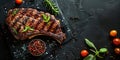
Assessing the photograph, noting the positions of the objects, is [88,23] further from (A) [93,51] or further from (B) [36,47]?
(B) [36,47]

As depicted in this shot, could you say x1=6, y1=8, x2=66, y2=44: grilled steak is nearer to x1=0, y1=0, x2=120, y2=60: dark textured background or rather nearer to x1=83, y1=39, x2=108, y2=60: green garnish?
x1=0, y1=0, x2=120, y2=60: dark textured background

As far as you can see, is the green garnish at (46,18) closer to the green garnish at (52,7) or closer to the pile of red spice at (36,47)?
the green garnish at (52,7)

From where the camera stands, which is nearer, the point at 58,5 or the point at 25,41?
the point at 25,41

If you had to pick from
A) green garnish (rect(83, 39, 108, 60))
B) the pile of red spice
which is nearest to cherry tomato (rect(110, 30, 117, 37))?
green garnish (rect(83, 39, 108, 60))

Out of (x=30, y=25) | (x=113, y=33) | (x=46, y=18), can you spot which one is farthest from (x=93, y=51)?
(x=30, y=25)

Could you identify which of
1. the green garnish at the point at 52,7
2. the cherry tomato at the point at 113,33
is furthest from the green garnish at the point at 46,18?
the cherry tomato at the point at 113,33

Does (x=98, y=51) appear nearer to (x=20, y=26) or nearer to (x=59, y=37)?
(x=59, y=37)

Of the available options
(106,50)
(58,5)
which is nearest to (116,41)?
(106,50)

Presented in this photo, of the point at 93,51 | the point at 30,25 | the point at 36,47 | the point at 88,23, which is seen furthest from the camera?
the point at 88,23
